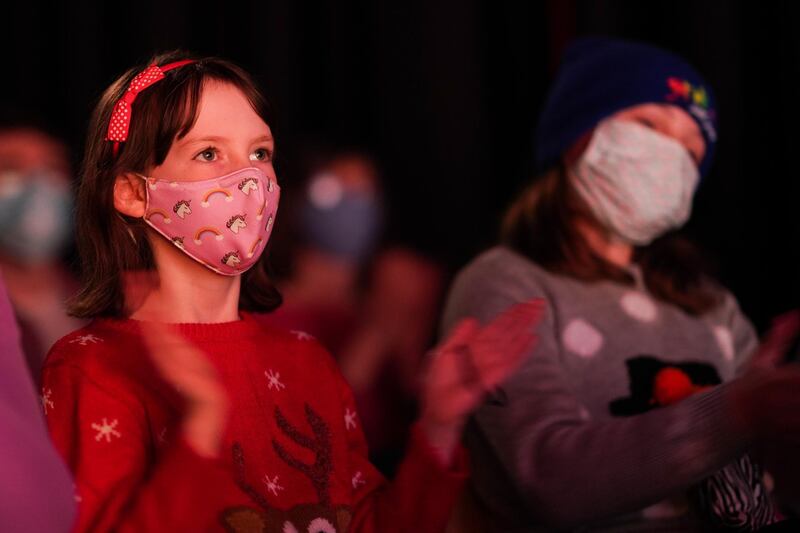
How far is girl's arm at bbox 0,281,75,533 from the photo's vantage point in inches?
31.5

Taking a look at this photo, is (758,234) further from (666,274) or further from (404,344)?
(404,344)

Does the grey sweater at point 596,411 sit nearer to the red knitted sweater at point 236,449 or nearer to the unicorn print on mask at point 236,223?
the red knitted sweater at point 236,449

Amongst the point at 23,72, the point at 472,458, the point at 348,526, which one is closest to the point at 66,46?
the point at 23,72

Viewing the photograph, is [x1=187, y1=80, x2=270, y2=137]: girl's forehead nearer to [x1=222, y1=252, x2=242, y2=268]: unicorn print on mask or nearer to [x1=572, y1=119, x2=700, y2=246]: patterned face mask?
[x1=222, y1=252, x2=242, y2=268]: unicorn print on mask

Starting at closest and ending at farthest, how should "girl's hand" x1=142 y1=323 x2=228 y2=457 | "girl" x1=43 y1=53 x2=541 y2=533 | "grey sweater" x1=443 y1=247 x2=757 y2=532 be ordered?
1. "girl's hand" x1=142 y1=323 x2=228 y2=457
2. "girl" x1=43 y1=53 x2=541 y2=533
3. "grey sweater" x1=443 y1=247 x2=757 y2=532

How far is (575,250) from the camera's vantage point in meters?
1.94

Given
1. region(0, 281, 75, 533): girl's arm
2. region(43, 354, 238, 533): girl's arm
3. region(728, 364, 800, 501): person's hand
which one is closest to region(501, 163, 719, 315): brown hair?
region(728, 364, 800, 501): person's hand

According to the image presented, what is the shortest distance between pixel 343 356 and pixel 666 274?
106 cm

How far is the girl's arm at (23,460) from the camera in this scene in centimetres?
80

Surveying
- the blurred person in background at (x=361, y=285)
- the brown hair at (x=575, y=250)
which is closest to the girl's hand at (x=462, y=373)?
the brown hair at (x=575, y=250)

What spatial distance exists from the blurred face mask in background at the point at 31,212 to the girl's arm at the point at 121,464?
123 centimetres

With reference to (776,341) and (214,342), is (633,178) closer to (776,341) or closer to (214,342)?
(776,341)

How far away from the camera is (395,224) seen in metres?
3.03

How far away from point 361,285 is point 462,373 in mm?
1804
